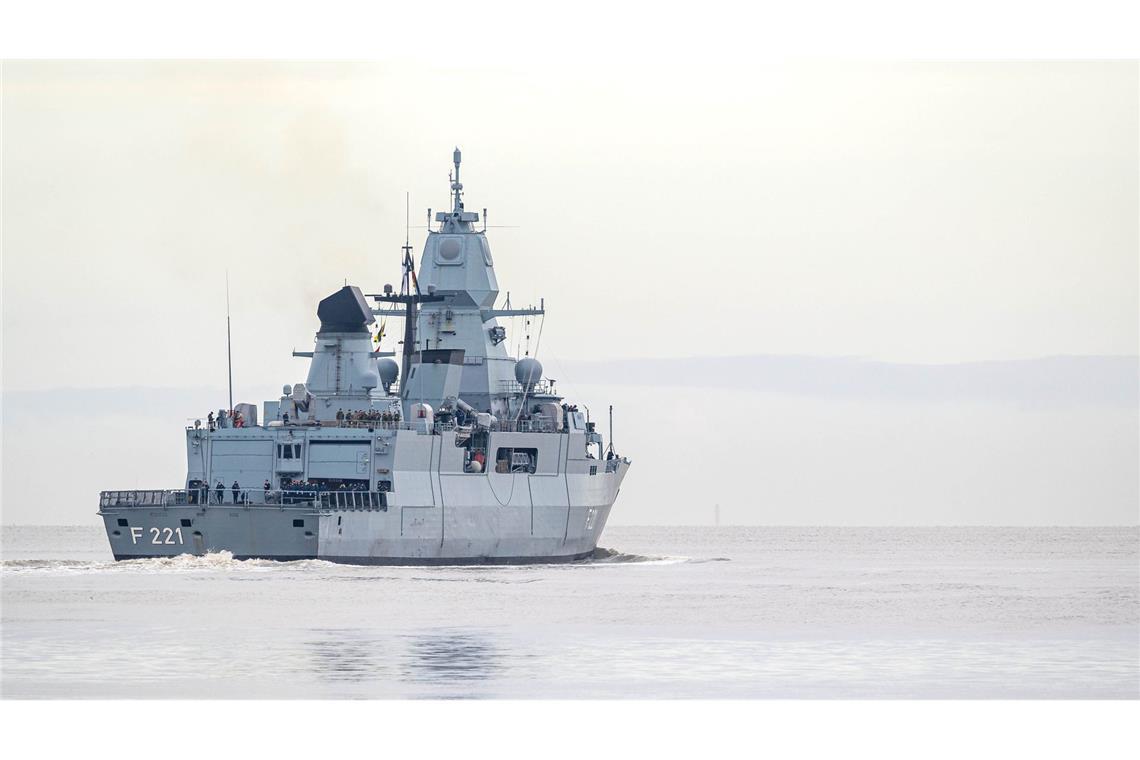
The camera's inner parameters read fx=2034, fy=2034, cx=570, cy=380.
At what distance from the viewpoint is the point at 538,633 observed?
125ft

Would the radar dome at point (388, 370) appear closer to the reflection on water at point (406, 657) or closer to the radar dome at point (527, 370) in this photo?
the radar dome at point (527, 370)

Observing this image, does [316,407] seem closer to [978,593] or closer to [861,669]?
[978,593]

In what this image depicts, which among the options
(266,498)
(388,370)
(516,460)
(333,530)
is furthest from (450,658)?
(388,370)

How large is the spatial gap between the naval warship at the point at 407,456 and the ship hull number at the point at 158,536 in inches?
1.5

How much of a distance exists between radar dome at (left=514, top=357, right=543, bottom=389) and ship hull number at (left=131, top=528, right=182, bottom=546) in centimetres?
1736

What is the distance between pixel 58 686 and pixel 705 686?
9.36 metres

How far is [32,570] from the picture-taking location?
183ft

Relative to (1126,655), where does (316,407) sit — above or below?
above

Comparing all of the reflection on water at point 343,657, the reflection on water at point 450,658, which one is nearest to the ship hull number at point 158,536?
the reflection on water at point 343,657

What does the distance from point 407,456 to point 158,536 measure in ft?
23.1

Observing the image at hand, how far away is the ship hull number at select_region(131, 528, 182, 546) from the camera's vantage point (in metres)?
53.6

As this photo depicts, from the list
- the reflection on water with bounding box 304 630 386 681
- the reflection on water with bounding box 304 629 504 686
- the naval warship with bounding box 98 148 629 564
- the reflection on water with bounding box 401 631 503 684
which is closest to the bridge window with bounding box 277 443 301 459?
the naval warship with bounding box 98 148 629 564

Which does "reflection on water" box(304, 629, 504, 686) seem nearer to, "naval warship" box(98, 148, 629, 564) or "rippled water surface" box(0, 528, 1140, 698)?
"rippled water surface" box(0, 528, 1140, 698)

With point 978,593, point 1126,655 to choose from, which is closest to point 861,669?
point 1126,655
